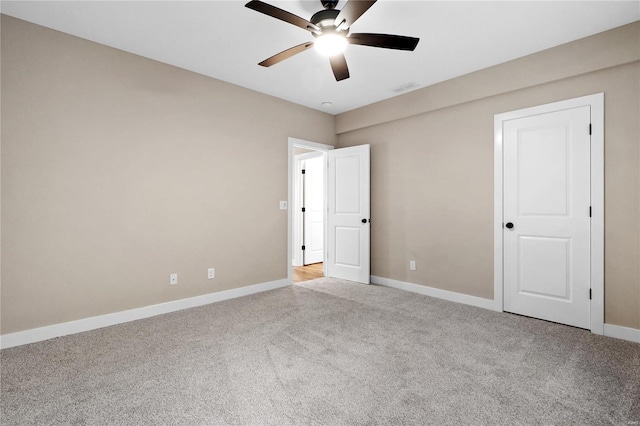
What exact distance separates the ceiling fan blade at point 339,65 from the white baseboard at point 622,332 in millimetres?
3289

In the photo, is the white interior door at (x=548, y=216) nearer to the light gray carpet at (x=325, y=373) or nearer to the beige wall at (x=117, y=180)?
the light gray carpet at (x=325, y=373)

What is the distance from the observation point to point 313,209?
6.50 meters

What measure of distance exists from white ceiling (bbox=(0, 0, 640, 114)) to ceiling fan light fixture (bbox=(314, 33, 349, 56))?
0.27m

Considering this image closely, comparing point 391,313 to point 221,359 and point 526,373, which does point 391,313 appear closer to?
point 526,373

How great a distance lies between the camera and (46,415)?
5.58 ft

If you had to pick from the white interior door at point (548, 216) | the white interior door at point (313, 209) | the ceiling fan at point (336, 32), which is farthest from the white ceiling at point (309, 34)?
the white interior door at point (313, 209)

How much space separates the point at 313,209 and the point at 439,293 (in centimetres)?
321

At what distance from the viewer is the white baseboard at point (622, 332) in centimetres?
266

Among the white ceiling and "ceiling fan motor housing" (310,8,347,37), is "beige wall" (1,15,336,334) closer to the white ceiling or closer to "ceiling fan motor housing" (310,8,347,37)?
the white ceiling

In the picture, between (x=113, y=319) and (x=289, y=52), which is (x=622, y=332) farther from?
(x=113, y=319)

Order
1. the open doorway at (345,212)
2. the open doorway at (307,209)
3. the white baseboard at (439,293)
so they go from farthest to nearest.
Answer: the open doorway at (307,209) < the open doorway at (345,212) < the white baseboard at (439,293)

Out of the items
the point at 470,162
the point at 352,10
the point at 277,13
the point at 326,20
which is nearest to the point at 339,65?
the point at 326,20

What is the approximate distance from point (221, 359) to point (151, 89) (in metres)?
2.78

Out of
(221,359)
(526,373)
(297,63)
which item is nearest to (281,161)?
(297,63)
